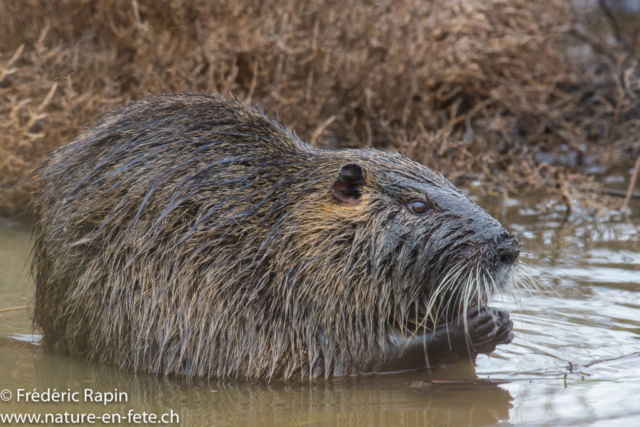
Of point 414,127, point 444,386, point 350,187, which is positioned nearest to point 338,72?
point 414,127

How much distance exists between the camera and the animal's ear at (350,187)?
11.3 feet

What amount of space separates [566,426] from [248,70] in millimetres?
3961

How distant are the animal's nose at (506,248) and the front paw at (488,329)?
0.29 meters

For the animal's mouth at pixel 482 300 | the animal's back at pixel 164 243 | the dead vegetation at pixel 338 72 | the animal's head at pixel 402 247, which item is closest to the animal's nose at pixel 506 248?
the animal's head at pixel 402 247

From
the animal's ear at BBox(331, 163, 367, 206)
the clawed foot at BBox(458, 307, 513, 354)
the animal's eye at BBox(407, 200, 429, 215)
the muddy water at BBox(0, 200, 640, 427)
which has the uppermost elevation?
the animal's ear at BBox(331, 163, 367, 206)

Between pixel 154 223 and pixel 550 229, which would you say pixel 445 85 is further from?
pixel 154 223

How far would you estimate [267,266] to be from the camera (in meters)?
3.42

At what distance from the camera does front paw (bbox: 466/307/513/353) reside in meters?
3.46

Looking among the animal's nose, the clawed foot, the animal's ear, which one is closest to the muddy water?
the clawed foot

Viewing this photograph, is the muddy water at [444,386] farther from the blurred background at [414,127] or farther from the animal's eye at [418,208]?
the animal's eye at [418,208]

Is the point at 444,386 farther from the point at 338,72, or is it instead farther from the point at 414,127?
the point at 338,72

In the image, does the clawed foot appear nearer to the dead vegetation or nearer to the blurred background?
the blurred background

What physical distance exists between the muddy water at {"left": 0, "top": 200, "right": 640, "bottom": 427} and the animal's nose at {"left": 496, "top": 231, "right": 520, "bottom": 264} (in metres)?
0.27

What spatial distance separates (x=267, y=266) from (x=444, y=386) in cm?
86
